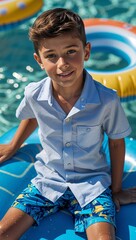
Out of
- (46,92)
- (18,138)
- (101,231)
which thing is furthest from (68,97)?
(101,231)

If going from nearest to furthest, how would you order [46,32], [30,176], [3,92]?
[46,32] → [30,176] → [3,92]

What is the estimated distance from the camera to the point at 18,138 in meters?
2.27

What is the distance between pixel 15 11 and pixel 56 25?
2.01 metres

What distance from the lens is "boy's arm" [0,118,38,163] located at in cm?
222

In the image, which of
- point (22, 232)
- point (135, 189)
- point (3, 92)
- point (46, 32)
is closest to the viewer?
point (46, 32)

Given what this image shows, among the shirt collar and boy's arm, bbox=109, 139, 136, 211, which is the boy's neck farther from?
boy's arm, bbox=109, 139, 136, 211

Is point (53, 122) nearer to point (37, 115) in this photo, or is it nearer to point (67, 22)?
point (37, 115)

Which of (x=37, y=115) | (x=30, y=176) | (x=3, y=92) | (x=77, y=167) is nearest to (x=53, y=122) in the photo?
(x=37, y=115)

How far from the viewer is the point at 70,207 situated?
201cm

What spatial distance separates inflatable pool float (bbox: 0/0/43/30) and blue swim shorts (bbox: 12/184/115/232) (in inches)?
75.8

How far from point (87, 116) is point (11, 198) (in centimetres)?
54

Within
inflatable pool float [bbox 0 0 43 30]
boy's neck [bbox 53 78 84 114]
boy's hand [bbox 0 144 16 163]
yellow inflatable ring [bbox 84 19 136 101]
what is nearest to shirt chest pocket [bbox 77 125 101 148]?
boy's neck [bbox 53 78 84 114]

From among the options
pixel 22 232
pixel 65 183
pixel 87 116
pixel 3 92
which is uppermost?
pixel 3 92

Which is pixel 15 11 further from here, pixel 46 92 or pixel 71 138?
pixel 71 138
